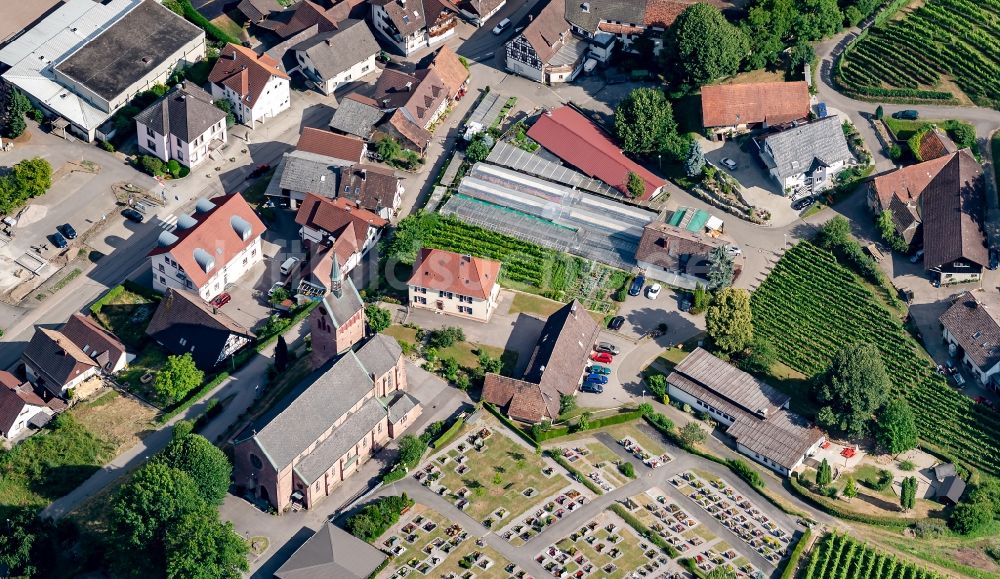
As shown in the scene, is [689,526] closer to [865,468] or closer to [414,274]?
[865,468]

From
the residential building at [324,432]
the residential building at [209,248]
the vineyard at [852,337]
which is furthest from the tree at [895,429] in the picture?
the residential building at [209,248]

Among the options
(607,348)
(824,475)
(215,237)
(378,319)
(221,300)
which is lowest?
(221,300)

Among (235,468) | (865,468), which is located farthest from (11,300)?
(865,468)

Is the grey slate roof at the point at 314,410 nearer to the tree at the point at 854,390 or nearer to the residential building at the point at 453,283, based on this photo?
the residential building at the point at 453,283

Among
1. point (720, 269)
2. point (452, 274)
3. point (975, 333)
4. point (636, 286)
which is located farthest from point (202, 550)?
point (975, 333)

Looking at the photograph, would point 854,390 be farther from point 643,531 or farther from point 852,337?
point 643,531

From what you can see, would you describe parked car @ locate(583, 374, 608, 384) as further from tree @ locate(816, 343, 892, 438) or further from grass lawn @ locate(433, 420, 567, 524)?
tree @ locate(816, 343, 892, 438)
